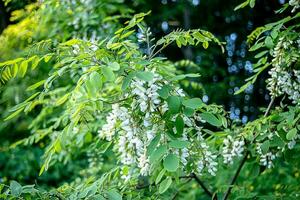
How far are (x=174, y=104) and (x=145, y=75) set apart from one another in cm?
13

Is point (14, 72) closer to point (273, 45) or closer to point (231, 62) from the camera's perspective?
point (273, 45)

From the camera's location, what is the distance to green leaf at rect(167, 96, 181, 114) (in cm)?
140

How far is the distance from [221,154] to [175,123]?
72 cm

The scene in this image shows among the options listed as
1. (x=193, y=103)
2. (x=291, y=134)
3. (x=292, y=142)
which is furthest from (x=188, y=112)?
(x=292, y=142)

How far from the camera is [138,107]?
152 centimetres

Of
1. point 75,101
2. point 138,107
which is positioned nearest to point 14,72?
point 75,101

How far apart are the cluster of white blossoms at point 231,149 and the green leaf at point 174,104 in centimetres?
69

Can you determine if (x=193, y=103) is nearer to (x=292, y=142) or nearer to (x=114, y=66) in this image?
(x=114, y=66)

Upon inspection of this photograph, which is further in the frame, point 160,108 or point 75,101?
point 75,101

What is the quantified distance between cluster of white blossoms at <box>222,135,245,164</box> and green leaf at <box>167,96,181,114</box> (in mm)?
687

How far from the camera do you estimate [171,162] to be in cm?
139

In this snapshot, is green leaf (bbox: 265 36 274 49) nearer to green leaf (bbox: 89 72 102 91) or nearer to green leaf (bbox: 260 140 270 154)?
green leaf (bbox: 260 140 270 154)

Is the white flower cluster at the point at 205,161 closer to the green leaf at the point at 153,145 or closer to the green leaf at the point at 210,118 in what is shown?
the green leaf at the point at 210,118

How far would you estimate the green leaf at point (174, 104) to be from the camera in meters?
1.40
